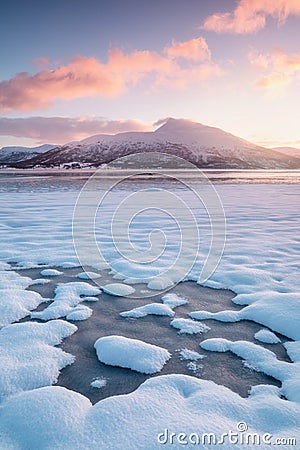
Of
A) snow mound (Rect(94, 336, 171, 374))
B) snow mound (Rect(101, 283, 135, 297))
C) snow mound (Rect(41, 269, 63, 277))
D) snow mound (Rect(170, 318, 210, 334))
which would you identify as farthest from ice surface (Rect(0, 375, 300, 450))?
snow mound (Rect(41, 269, 63, 277))

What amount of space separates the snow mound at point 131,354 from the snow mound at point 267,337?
1.24 metres

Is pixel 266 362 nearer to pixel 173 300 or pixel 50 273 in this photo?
pixel 173 300

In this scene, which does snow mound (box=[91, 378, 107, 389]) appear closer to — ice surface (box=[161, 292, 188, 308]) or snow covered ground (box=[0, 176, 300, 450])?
snow covered ground (box=[0, 176, 300, 450])

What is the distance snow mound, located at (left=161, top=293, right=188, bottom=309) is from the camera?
4.82m

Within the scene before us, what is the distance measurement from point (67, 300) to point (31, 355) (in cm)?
151

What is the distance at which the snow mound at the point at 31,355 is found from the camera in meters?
3.01

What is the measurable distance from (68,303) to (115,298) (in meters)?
0.75

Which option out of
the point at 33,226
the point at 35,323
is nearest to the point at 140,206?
the point at 33,226

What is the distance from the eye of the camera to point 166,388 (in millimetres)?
2930

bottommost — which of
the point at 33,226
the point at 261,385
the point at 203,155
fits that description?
the point at 261,385

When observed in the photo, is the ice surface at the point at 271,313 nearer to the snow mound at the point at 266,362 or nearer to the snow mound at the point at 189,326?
the snow mound at the point at 189,326

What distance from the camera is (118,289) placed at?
5363 mm

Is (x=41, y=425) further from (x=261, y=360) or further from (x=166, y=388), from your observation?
(x=261, y=360)

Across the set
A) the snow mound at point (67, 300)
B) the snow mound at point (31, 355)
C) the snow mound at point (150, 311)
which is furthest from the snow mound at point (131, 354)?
the snow mound at point (67, 300)
